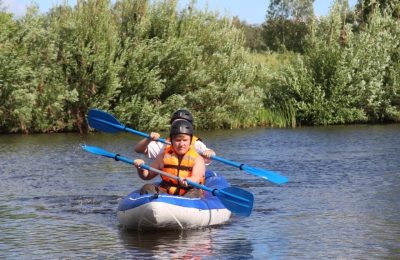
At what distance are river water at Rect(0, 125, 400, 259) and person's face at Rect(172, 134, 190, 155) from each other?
1077 mm

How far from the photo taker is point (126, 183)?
16.6 metres

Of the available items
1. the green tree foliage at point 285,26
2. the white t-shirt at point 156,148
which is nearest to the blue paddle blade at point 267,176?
the white t-shirt at point 156,148

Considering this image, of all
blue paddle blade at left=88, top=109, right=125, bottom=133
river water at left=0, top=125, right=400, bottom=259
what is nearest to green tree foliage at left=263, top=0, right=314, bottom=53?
river water at left=0, top=125, right=400, bottom=259

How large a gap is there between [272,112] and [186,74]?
5258 mm

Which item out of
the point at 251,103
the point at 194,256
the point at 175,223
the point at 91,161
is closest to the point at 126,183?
the point at 91,161

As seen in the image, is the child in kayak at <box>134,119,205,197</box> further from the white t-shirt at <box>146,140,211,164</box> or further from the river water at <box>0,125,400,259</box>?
the white t-shirt at <box>146,140,211,164</box>

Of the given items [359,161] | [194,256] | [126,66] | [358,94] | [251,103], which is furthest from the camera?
[358,94]

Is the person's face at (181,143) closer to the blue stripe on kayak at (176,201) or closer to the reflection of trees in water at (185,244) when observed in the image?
the blue stripe on kayak at (176,201)

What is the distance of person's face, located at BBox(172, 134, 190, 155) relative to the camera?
11266 millimetres

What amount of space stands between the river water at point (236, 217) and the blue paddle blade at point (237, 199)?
325 mm

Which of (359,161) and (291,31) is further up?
(291,31)

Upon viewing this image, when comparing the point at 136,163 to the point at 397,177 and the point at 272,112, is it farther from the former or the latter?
the point at 272,112

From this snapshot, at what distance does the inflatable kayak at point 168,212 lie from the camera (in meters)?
10.8

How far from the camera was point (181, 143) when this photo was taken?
37.0ft
